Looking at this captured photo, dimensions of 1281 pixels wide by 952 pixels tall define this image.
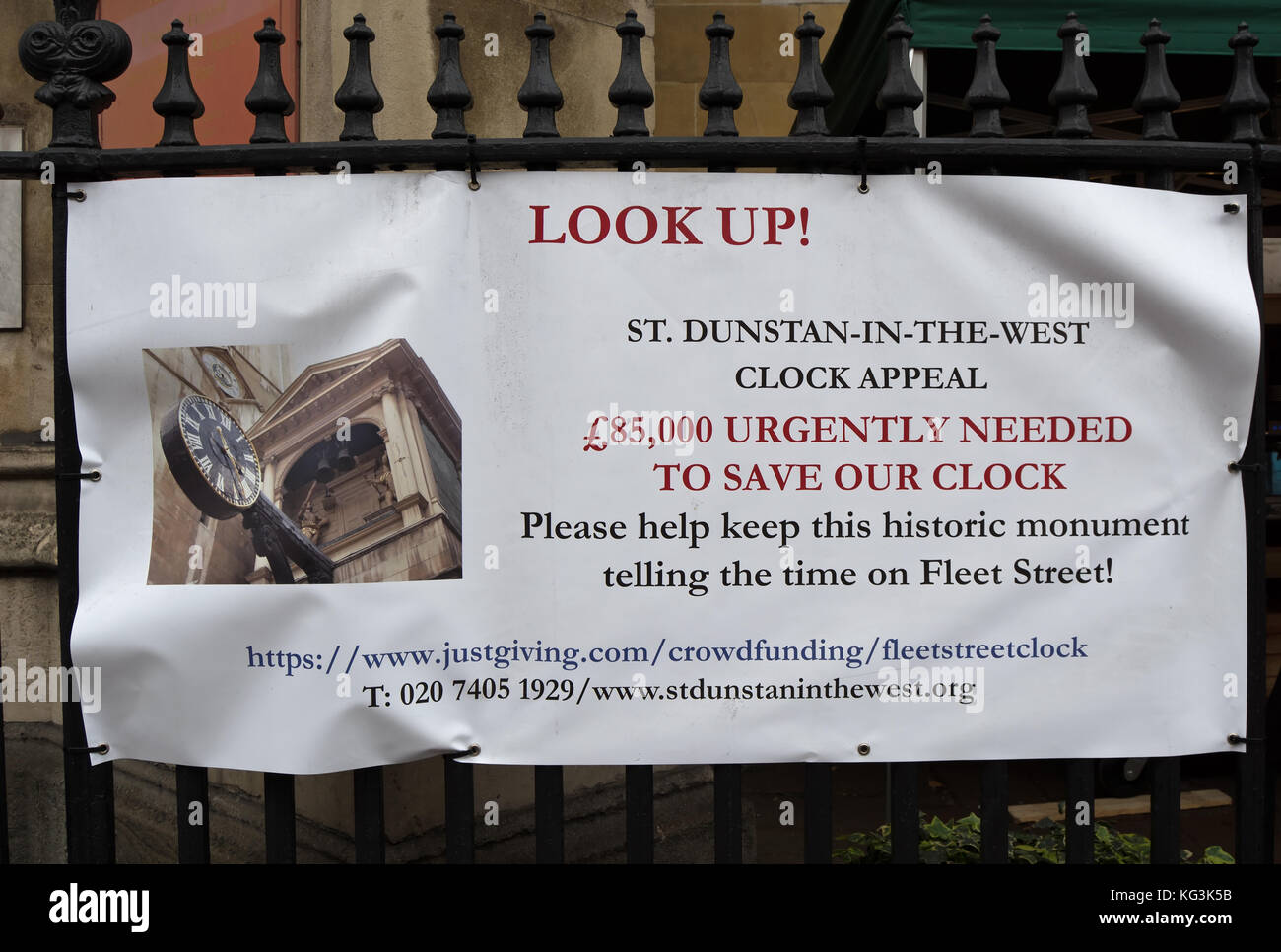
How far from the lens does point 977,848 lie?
122 inches

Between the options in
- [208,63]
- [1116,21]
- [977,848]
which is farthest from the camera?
[208,63]

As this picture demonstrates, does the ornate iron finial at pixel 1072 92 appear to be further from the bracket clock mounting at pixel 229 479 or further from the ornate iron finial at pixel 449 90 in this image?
the bracket clock mounting at pixel 229 479

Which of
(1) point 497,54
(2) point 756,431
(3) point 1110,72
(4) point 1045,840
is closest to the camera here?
(2) point 756,431

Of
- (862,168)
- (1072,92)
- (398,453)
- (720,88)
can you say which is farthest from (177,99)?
(1072,92)

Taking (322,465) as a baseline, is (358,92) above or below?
above

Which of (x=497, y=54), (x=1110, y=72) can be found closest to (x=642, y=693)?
(x=497, y=54)

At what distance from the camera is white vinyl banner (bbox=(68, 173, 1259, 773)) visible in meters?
2.47

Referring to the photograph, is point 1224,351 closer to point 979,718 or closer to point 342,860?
point 979,718

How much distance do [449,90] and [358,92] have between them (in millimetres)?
241

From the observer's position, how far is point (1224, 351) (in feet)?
8.28

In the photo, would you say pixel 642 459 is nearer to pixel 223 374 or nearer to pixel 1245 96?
pixel 223 374

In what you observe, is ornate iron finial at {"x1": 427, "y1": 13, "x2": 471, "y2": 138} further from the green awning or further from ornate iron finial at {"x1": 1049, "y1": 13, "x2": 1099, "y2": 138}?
the green awning

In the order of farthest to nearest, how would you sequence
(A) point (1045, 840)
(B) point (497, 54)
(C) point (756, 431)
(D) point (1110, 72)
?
(D) point (1110, 72)
(B) point (497, 54)
(A) point (1045, 840)
(C) point (756, 431)

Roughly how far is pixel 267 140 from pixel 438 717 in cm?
158
